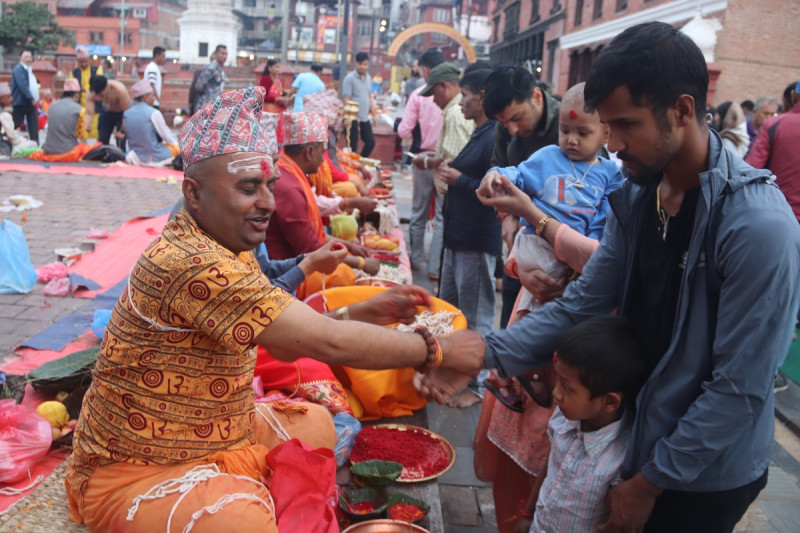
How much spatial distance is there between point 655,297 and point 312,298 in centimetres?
274

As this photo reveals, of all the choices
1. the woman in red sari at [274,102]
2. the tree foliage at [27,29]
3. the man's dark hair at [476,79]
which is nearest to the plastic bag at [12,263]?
the woman in red sari at [274,102]

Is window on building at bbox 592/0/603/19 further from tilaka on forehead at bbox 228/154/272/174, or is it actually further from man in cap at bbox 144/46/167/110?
tilaka on forehead at bbox 228/154/272/174

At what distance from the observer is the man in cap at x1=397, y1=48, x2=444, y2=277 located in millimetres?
7406

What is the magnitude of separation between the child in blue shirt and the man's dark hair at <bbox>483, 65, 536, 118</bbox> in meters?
0.67

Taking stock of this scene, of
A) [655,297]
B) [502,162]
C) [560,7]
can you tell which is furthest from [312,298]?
[560,7]

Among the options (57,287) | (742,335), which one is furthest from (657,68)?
(57,287)

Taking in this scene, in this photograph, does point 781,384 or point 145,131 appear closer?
point 781,384

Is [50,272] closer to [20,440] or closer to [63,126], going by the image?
[20,440]

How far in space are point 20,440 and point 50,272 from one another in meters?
3.26

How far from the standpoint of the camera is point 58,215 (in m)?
8.41

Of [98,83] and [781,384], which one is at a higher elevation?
[98,83]

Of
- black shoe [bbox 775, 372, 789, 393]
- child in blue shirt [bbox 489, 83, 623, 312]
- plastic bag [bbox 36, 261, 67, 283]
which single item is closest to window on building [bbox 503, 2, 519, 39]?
black shoe [bbox 775, 372, 789, 393]

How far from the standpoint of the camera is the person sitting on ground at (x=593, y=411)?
2119mm

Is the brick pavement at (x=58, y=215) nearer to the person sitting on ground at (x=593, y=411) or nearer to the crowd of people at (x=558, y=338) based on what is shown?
the crowd of people at (x=558, y=338)
